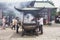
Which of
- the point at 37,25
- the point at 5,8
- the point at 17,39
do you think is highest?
the point at 5,8

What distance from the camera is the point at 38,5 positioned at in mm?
4156

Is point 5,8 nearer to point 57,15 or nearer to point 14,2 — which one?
point 14,2

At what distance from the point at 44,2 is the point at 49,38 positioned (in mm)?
814

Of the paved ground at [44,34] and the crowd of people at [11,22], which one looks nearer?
the paved ground at [44,34]

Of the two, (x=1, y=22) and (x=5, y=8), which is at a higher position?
(x=5, y=8)

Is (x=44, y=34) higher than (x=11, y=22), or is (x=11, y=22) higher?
(x=11, y=22)

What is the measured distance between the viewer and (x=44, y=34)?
4090mm

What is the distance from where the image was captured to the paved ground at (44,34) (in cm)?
400

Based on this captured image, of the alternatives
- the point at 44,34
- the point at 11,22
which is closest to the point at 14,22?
the point at 11,22

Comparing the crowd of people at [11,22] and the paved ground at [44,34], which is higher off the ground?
the crowd of people at [11,22]

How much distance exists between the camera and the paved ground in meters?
4.00

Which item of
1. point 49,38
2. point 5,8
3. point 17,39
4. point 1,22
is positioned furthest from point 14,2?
point 49,38

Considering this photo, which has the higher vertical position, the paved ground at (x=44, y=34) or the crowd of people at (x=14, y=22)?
the crowd of people at (x=14, y=22)

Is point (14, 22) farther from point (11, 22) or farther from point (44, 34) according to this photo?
point (44, 34)
